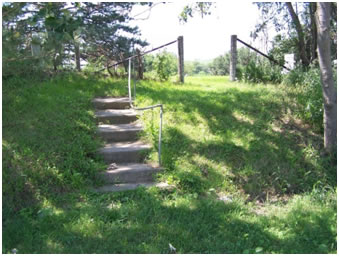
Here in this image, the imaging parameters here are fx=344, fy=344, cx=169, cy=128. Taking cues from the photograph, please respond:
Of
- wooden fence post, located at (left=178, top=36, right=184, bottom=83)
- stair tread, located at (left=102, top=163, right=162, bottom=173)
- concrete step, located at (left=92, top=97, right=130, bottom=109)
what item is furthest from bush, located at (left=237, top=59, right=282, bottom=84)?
stair tread, located at (left=102, top=163, right=162, bottom=173)

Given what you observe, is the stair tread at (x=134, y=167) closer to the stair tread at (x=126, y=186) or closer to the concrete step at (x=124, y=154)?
the concrete step at (x=124, y=154)

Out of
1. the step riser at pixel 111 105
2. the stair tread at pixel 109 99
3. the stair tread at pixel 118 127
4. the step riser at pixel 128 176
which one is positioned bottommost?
the step riser at pixel 128 176

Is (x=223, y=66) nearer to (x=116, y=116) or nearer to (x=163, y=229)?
(x=116, y=116)

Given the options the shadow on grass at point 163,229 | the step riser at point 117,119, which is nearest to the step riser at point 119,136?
the step riser at point 117,119

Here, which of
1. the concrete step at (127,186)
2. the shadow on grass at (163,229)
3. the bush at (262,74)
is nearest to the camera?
the shadow on grass at (163,229)

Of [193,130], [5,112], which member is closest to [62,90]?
[5,112]

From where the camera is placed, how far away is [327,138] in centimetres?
555

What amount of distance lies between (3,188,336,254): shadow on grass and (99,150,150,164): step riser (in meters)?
1.07

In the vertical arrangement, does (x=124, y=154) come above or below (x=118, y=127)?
below

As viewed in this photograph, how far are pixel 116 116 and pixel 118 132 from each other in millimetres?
676

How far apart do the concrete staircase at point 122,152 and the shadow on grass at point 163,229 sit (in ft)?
1.87

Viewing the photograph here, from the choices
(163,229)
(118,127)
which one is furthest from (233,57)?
(163,229)

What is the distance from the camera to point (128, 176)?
513cm

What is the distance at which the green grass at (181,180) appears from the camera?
3730 millimetres
